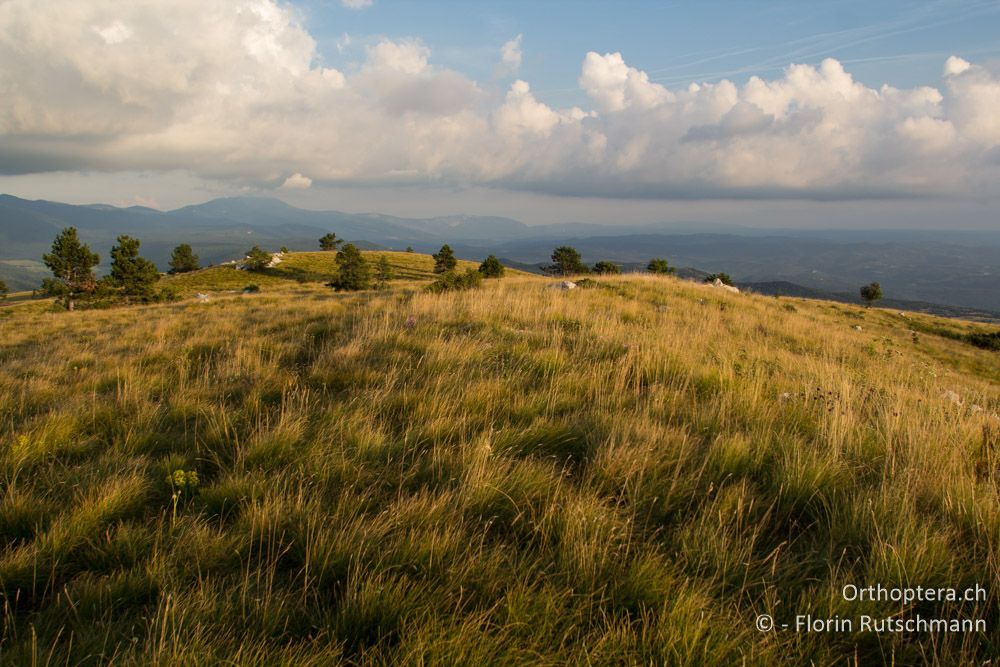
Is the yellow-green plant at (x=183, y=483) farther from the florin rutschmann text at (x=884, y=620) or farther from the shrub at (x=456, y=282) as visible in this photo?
the shrub at (x=456, y=282)

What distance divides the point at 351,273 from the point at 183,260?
52503 millimetres

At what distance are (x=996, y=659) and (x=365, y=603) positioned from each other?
2409 millimetres

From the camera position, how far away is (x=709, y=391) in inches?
182

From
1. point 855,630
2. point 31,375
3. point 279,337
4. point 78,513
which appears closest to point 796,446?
point 855,630

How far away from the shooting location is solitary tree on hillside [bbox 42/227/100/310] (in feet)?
163

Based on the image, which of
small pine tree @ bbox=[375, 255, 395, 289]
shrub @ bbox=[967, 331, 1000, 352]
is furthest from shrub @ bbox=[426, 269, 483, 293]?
small pine tree @ bbox=[375, 255, 395, 289]

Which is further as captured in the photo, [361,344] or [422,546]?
[361,344]

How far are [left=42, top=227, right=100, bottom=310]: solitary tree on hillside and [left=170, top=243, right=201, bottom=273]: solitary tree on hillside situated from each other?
3644 cm

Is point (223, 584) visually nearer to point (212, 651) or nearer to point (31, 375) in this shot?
point (212, 651)

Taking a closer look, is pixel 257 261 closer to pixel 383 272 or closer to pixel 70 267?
pixel 383 272

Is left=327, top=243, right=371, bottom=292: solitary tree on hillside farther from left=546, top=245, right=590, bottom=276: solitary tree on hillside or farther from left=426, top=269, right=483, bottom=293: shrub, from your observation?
left=426, top=269, right=483, bottom=293: shrub

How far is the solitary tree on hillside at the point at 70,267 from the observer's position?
163ft

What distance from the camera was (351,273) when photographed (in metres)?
59.4

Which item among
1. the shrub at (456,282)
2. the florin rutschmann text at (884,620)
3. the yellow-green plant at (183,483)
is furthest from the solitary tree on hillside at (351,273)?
the florin rutschmann text at (884,620)
